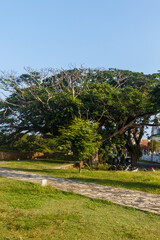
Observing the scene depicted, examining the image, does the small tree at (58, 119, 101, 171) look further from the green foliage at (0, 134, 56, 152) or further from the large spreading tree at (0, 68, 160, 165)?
the green foliage at (0, 134, 56, 152)

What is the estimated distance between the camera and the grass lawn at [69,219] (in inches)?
165

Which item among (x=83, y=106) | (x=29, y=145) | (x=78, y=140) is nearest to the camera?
(x=78, y=140)

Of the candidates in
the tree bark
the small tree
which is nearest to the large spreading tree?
the tree bark

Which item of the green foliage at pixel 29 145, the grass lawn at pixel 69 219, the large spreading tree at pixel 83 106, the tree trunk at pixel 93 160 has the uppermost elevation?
the large spreading tree at pixel 83 106

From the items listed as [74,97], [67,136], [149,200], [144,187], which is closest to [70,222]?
[149,200]

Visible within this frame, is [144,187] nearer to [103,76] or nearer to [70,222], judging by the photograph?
[70,222]

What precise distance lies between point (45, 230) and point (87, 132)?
852 cm

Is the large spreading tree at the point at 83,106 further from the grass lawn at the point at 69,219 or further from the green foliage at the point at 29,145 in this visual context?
the grass lawn at the point at 69,219

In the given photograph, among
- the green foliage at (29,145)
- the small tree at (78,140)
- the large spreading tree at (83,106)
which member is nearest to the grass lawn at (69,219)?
the small tree at (78,140)

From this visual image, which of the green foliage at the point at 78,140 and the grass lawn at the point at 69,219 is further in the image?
the green foliage at the point at 78,140

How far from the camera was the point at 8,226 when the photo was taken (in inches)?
175

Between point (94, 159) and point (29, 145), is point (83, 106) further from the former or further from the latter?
point (29, 145)

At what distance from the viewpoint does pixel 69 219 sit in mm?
5000

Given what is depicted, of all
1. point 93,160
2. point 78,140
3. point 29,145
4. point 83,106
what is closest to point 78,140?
point 78,140
